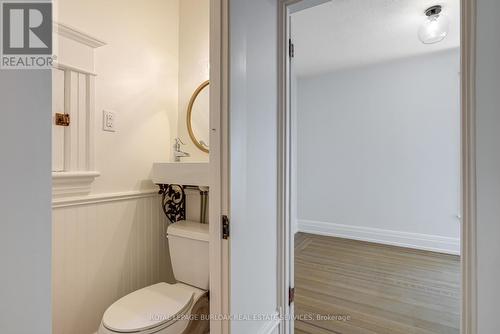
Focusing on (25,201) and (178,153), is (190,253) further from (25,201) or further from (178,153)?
(25,201)

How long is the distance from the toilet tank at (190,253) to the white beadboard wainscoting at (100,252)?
0.91ft

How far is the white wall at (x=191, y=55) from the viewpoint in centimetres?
188

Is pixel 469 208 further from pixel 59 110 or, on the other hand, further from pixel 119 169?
pixel 59 110

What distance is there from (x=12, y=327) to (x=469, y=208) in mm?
1339

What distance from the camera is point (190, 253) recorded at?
1.56 metres

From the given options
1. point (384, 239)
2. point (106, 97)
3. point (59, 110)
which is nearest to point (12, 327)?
point (59, 110)

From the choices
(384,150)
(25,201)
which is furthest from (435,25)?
(25,201)

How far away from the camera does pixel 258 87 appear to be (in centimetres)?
121

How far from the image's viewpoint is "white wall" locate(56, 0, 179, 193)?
152 centimetres

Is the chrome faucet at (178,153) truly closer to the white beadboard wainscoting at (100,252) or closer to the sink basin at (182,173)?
the sink basin at (182,173)

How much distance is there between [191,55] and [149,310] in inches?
69.5

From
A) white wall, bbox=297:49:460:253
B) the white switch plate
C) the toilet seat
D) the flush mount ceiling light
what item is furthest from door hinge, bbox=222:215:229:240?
white wall, bbox=297:49:460:253

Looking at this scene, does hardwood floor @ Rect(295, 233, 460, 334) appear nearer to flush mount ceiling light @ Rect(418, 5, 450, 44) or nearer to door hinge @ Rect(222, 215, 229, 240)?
door hinge @ Rect(222, 215, 229, 240)

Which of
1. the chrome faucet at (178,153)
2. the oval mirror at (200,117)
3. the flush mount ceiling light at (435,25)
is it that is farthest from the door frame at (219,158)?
the flush mount ceiling light at (435,25)
